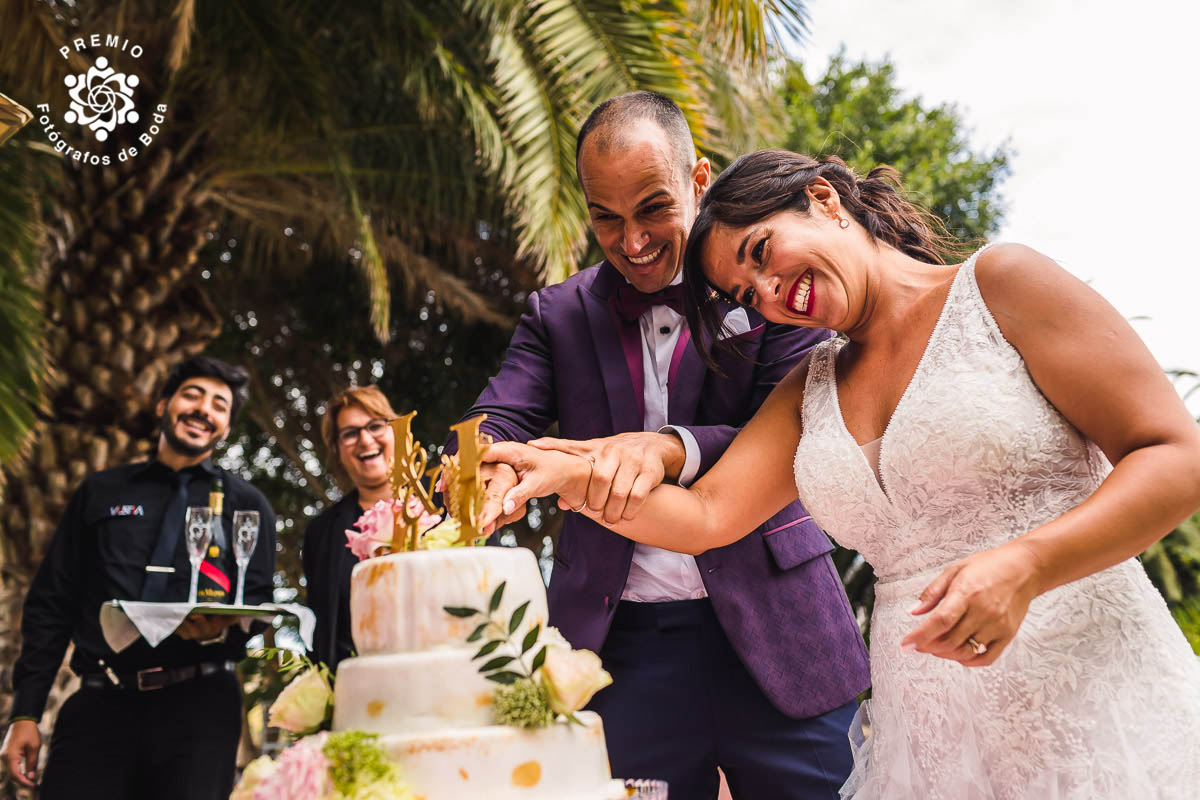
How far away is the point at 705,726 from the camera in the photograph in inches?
118

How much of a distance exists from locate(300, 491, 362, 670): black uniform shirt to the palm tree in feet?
5.36

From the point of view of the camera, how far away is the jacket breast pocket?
120 inches

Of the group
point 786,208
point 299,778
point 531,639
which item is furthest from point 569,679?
point 786,208

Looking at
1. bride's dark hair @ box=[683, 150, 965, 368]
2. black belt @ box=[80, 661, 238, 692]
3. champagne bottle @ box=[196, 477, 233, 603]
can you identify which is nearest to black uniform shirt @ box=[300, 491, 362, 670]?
champagne bottle @ box=[196, 477, 233, 603]

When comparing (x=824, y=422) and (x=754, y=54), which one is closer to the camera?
(x=824, y=422)

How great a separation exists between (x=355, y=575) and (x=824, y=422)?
4.31 feet

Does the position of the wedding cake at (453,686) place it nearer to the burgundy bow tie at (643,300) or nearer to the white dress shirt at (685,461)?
the white dress shirt at (685,461)

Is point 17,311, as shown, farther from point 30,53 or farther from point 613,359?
point 613,359

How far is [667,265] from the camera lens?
3.23 meters

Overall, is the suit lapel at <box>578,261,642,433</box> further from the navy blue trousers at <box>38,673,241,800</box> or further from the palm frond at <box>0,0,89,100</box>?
the palm frond at <box>0,0,89,100</box>

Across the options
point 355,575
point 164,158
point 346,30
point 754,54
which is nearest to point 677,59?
point 754,54

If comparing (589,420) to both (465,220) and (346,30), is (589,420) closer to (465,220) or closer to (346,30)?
(346,30)

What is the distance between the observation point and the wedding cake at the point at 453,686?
5.79ft

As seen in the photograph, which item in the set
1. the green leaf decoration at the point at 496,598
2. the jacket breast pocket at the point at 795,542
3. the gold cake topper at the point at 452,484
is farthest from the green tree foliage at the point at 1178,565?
the green leaf decoration at the point at 496,598
